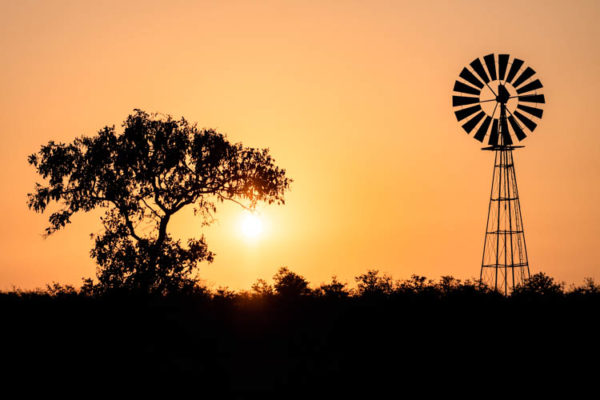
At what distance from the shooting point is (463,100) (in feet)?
173

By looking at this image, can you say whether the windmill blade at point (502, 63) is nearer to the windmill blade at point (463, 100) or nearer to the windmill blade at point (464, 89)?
the windmill blade at point (464, 89)

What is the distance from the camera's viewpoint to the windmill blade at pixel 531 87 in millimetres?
51812

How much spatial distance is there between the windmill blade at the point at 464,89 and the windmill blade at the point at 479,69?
3.29 feet

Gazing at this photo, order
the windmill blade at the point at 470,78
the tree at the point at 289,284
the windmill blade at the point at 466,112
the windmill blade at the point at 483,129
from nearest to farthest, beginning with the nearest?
the tree at the point at 289,284
the windmill blade at the point at 483,129
the windmill blade at the point at 470,78
the windmill blade at the point at 466,112

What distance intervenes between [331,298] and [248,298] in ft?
12.0

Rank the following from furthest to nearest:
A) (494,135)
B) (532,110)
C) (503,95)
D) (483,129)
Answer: (483,129) < (532,110) < (503,95) < (494,135)

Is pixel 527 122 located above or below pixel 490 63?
below

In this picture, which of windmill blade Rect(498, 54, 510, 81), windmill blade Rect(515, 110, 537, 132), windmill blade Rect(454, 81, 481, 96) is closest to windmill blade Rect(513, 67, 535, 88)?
windmill blade Rect(498, 54, 510, 81)

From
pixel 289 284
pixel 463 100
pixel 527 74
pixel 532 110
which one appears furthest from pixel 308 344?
pixel 527 74

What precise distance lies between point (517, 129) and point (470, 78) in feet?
16.2

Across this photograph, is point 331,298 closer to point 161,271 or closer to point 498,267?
point 161,271

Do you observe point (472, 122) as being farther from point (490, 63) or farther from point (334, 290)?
point (334, 290)

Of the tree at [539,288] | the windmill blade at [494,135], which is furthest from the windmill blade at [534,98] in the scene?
the tree at [539,288]

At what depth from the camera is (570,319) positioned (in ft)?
91.6
